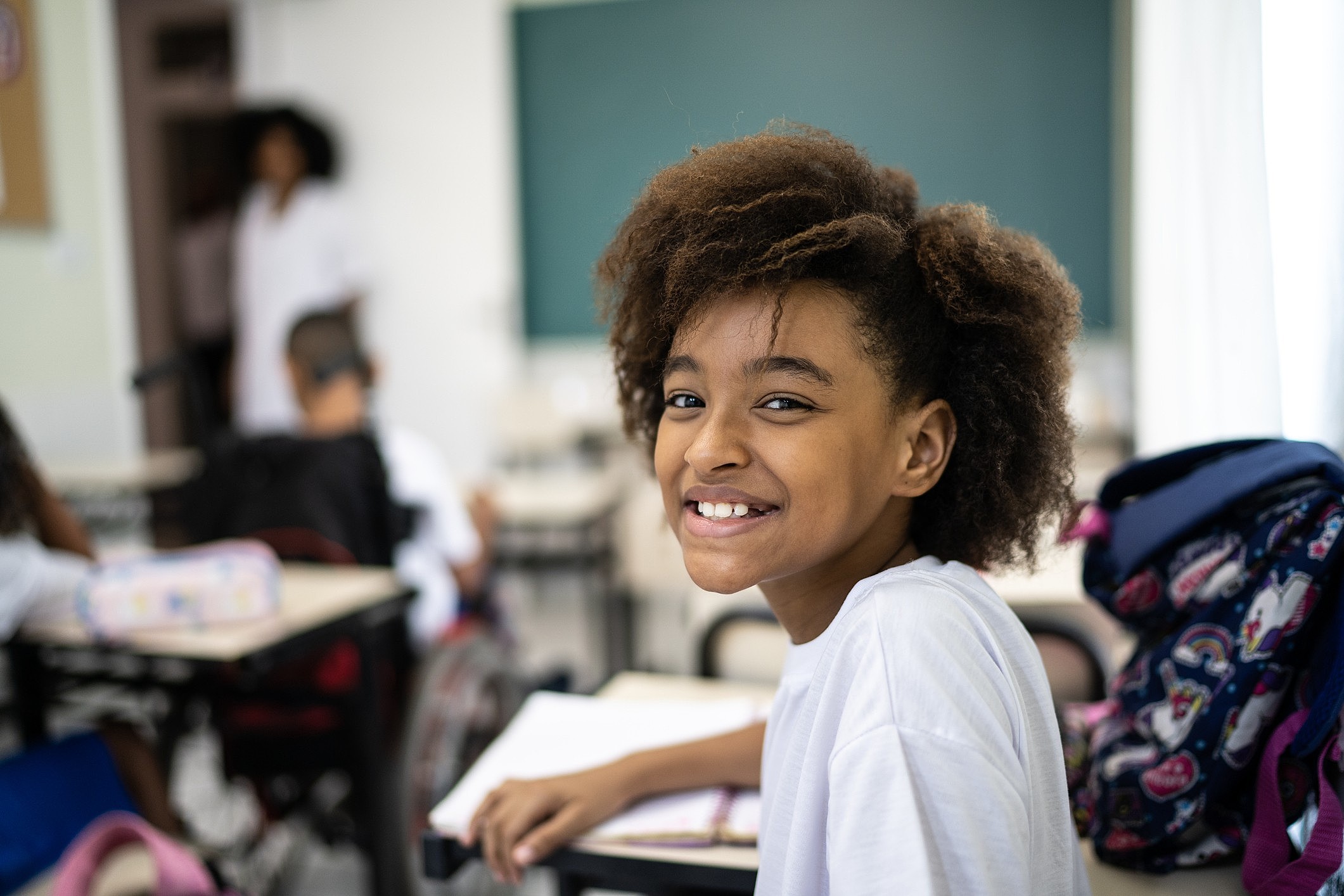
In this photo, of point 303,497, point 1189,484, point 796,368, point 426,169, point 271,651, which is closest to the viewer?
point 796,368

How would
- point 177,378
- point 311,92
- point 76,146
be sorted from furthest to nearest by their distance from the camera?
point 311,92
point 177,378
point 76,146

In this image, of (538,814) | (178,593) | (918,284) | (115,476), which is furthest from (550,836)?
(115,476)

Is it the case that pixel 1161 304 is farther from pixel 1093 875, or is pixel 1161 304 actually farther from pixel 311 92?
pixel 311 92

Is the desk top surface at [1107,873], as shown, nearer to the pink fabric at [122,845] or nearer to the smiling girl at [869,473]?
the smiling girl at [869,473]

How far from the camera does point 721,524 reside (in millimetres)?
796

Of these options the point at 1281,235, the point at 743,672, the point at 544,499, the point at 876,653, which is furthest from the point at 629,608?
the point at 876,653

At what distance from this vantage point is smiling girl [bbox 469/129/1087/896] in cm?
61

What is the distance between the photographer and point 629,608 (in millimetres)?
3068

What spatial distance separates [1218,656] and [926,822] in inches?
18.5

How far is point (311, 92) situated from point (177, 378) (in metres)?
1.90

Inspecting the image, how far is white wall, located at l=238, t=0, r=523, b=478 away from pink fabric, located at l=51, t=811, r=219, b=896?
170 inches

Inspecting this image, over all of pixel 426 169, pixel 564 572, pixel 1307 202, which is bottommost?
pixel 564 572

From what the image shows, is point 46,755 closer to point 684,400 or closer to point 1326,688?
point 684,400

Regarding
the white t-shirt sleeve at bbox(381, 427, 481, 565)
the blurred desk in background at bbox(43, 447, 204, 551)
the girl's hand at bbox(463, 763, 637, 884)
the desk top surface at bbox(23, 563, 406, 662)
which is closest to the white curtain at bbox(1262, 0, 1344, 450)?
the girl's hand at bbox(463, 763, 637, 884)
